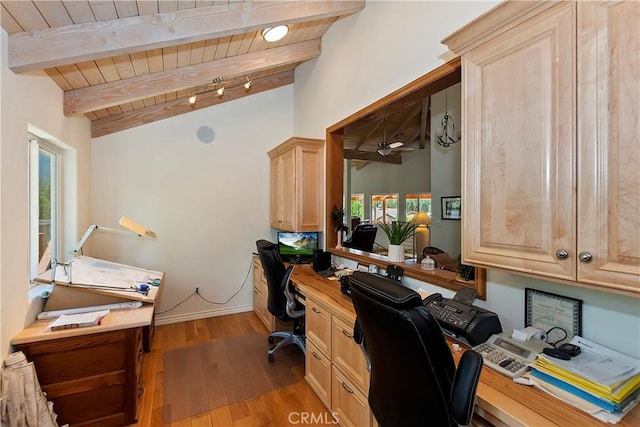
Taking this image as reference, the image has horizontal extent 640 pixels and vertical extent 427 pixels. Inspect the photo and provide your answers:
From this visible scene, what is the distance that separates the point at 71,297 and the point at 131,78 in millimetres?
2026

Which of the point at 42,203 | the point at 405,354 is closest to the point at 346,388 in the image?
the point at 405,354

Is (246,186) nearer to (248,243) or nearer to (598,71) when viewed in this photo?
(248,243)

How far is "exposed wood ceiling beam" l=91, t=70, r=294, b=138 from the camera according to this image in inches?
140

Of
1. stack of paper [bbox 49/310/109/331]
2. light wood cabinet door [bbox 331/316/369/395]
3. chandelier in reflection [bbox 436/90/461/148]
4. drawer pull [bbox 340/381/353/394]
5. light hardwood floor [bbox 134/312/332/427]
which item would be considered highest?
chandelier in reflection [bbox 436/90/461/148]

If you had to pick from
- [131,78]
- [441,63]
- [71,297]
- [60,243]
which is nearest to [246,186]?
[131,78]

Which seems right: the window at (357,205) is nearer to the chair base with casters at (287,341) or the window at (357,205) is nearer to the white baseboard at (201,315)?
the white baseboard at (201,315)

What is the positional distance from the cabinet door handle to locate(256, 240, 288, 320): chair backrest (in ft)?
7.23

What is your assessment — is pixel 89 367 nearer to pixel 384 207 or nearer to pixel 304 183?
pixel 304 183

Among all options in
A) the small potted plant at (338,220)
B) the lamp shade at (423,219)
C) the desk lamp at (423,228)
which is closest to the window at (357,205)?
the desk lamp at (423,228)

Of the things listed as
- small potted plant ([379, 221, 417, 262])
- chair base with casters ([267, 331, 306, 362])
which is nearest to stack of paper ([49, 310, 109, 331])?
chair base with casters ([267, 331, 306, 362])

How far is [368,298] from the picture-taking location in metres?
1.19

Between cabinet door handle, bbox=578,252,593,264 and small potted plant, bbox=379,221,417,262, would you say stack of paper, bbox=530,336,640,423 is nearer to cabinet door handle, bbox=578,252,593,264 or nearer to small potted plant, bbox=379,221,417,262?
cabinet door handle, bbox=578,252,593,264

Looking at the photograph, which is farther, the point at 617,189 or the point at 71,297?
the point at 71,297

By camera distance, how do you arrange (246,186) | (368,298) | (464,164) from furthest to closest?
(246,186) < (464,164) < (368,298)
